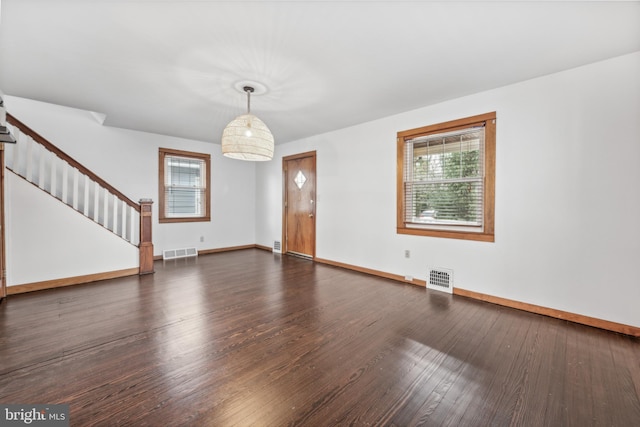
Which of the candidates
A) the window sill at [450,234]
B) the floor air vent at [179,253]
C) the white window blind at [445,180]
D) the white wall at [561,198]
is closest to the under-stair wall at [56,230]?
the floor air vent at [179,253]

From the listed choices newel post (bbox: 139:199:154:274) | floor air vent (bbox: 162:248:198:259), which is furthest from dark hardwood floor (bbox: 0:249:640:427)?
floor air vent (bbox: 162:248:198:259)

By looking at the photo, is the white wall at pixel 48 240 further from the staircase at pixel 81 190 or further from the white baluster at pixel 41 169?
the white baluster at pixel 41 169

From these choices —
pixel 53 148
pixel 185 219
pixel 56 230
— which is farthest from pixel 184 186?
pixel 56 230

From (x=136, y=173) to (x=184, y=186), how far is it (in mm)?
911

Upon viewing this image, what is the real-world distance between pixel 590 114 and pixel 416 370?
294cm

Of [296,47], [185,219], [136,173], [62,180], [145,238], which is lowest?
[145,238]

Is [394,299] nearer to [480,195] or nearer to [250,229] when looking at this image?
[480,195]

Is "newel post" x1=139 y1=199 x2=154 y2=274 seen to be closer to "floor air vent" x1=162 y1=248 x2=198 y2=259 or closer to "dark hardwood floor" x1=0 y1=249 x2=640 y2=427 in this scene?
"dark hardwood floor" x1=0 y1=249 x2=640 y2=427

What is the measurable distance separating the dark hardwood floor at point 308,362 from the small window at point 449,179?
39.4 inches

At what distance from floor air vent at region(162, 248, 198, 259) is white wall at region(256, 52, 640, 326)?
437 centimetres

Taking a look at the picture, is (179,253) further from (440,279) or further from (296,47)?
(440,279)

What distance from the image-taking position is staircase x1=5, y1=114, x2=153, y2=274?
12.2 feet

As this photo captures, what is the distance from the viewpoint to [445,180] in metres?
3.58

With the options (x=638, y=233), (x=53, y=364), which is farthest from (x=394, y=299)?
(x=53, y=364)
